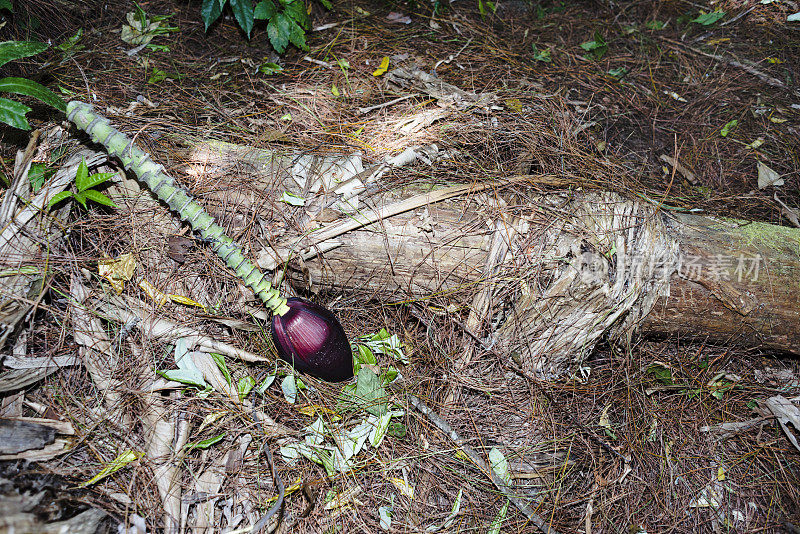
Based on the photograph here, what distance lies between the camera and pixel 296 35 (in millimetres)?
2361

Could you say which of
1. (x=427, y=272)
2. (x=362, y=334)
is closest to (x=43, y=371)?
(x=362, y=334)

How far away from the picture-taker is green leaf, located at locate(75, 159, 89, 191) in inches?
64.9

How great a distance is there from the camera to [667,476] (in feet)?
5.65

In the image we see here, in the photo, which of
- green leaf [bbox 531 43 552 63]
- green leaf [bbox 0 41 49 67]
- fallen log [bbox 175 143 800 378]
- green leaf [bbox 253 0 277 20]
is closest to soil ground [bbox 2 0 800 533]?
green leaf [bbox 531 43 552 63]

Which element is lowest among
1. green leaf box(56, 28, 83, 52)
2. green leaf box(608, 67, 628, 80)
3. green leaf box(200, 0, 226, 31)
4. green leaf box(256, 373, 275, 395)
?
green leaf box(256, 373, 275, 395)

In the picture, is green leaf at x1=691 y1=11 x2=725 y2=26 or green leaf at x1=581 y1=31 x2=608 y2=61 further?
green leaf at x1=691 y1=11 x2=725 y2=26

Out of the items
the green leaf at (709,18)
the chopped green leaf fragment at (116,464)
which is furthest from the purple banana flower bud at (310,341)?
the green leaf at (709,18)

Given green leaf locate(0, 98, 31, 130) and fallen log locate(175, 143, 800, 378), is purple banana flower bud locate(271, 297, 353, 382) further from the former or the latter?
green leaf locate(0, 98, 31, 130)

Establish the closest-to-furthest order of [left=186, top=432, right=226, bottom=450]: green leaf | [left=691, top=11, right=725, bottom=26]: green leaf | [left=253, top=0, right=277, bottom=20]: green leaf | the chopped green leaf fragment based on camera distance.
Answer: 1. the chopped green leaf fragment
2. [left=186, top=432, right=226, bottom=450]: green leaf
3. [left=253, top=0, right=277, bottom=20]: green leaf
4. [left=691, top=11, right=725, bottom=26]: green leaf

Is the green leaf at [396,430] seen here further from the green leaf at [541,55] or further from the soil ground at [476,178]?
the green leaf at [541,55]

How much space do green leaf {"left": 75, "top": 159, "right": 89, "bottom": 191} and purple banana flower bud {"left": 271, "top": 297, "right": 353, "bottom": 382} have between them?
2.79 ft

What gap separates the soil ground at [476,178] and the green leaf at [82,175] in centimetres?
16

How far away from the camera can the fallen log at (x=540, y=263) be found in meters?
1.78

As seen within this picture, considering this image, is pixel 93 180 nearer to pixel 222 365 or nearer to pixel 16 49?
pixel 16 49
